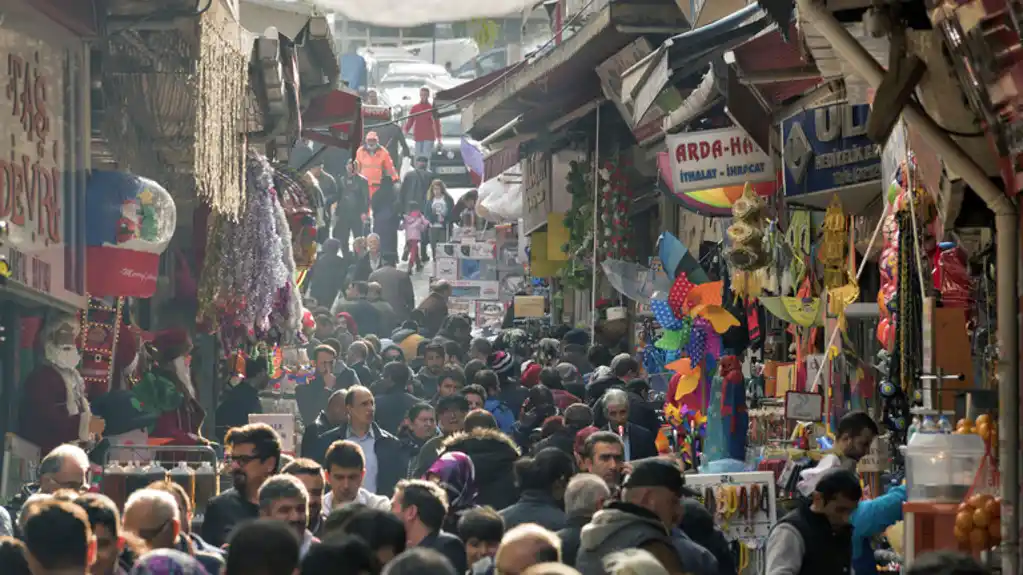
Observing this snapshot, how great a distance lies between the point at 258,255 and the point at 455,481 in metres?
7.60

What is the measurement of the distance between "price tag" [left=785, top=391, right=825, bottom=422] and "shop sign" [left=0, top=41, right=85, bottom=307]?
450 centimetres

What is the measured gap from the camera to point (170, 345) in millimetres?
14805

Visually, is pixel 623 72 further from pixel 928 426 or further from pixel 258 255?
pixel 928 426

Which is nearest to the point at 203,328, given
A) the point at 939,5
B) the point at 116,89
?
the point at 116,89

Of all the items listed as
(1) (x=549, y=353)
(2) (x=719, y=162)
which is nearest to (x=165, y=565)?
(2) (x=719, y=162)

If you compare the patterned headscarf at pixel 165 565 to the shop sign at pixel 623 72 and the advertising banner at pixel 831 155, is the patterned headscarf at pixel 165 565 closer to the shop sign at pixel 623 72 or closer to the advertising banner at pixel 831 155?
the advertising banner at pixel 831 155

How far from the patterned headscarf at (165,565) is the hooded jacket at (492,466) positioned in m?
4.15

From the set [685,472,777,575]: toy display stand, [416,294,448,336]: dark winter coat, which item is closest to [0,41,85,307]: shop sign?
[685,472,777,575]: toy display stand

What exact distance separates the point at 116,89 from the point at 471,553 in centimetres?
733

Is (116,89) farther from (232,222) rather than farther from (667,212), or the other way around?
(667,212)

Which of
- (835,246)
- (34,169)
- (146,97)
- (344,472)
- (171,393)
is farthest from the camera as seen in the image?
(146,97)

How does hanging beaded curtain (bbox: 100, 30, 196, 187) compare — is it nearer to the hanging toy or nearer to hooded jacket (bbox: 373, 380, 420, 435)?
hooded jacket (bbox: 373, 380, 420, 435)

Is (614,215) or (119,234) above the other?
(614,215)

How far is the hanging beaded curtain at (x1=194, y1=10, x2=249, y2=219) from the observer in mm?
13828
